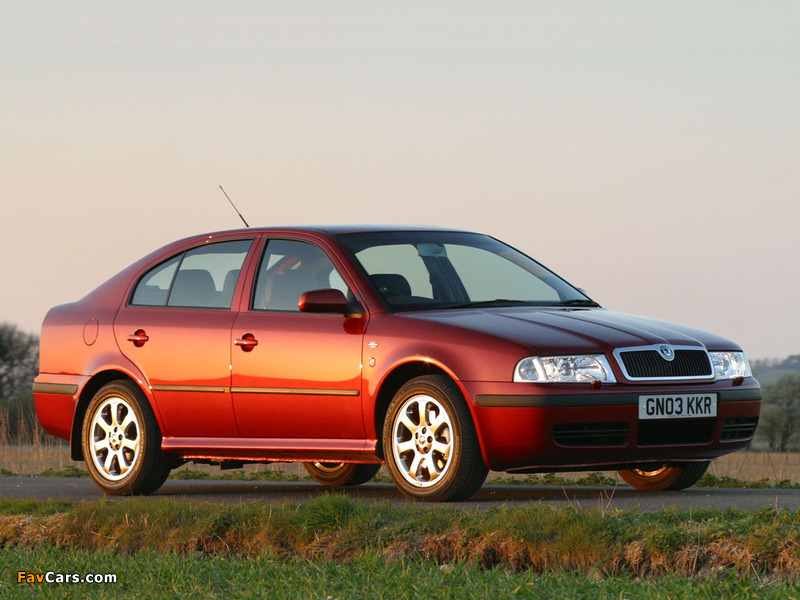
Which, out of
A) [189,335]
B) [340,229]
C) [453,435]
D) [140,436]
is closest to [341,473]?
[140,436]

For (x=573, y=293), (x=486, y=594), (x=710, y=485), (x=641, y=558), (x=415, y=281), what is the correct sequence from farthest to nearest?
(x=710, y=485)
(x=573, y=293)
(x=415, y=281)
(x=641, y=558)
(x=486, y=594)

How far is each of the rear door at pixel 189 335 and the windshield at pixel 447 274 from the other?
1041mm

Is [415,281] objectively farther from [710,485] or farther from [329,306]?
[710,485]

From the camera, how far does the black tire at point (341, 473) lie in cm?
1113

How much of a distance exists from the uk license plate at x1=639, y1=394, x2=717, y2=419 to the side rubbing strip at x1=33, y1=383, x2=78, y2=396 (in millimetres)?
4413

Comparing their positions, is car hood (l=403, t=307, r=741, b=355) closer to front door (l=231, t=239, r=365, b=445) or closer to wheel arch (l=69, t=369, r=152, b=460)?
front door (l=231, t=239, r=365, b=445)

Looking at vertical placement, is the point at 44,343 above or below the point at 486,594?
above

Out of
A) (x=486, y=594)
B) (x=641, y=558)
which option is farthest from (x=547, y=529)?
(x=486, y=594)

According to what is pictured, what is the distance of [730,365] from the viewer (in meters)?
8.96

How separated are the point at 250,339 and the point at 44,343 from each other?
2.33m

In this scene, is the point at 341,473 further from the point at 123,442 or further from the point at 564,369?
the point at 564,369

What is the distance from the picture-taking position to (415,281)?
9281 mm

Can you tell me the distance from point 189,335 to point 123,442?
3.35 ft

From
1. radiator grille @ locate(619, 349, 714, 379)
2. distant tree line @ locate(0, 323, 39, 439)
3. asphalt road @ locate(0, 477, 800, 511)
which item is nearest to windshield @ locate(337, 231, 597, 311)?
radiator grille @ locate(619, 349, 714, 379)
